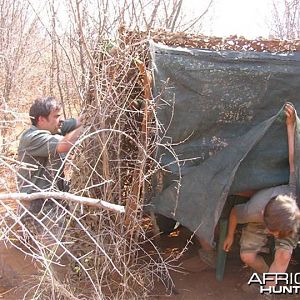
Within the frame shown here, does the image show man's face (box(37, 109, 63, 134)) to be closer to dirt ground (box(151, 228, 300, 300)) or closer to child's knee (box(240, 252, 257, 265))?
dirt ground (box(151, 228, 300, 300))

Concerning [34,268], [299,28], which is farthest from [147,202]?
[299,28]

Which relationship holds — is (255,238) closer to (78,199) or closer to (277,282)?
(277,282)

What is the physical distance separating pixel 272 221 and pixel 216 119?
0.93 m

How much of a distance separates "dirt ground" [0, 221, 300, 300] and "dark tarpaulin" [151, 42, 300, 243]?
0.72 meters

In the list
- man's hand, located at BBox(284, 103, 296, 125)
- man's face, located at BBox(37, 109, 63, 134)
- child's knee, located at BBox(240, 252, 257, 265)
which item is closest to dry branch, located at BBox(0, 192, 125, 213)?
man's hand, located at BBox(284, 103, 296, 125)

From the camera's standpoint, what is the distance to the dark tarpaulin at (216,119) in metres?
3.75

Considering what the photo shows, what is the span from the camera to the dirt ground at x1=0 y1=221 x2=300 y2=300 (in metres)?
4.07

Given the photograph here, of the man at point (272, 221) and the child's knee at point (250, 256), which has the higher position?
the man at point (272, 221)

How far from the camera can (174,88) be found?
12.5 feet

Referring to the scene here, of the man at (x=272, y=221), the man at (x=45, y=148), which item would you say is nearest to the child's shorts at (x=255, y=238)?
the man at (x=272, y=221)

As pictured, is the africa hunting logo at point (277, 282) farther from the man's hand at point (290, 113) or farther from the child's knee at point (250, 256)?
the man's hand at point (290, 113)

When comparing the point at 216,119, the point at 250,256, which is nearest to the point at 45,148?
the point at 216,119

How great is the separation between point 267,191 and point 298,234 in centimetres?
40

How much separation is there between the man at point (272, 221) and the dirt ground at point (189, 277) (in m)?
0.37
